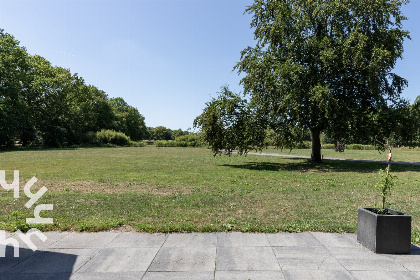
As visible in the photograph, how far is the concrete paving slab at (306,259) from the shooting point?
12.2ft

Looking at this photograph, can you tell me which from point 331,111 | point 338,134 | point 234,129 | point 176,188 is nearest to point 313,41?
point 331,111

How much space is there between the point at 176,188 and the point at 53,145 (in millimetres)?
47994

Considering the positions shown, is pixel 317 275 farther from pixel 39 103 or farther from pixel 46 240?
pixel 39 103

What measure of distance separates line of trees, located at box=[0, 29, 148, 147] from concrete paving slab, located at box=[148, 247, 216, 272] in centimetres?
4417

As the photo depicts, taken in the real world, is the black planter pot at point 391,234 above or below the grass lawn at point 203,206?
above

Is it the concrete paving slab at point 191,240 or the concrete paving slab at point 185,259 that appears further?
the concrete paving slab at point 191,240

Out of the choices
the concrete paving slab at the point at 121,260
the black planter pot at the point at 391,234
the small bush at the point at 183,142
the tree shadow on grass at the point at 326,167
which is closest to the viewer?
the concrete paving slab at the point at 121,260

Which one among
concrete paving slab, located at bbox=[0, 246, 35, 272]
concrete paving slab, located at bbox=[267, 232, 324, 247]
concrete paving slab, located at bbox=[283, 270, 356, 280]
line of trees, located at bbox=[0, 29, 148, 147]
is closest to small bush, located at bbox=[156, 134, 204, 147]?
line of trees, located at bbox=[0, 29, 148, 147]

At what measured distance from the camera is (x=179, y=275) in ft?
11.4

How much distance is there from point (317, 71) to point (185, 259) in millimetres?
18246

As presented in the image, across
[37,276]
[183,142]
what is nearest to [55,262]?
[37,276]

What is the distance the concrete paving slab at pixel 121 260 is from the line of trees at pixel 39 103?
43588 millimetres

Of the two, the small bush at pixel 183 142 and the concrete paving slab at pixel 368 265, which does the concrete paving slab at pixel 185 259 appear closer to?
the concrete paving slab at pixel 368 265

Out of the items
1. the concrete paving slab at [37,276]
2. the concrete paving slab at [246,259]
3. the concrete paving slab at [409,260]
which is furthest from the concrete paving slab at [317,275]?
the concrete paving slab at [37,276]
